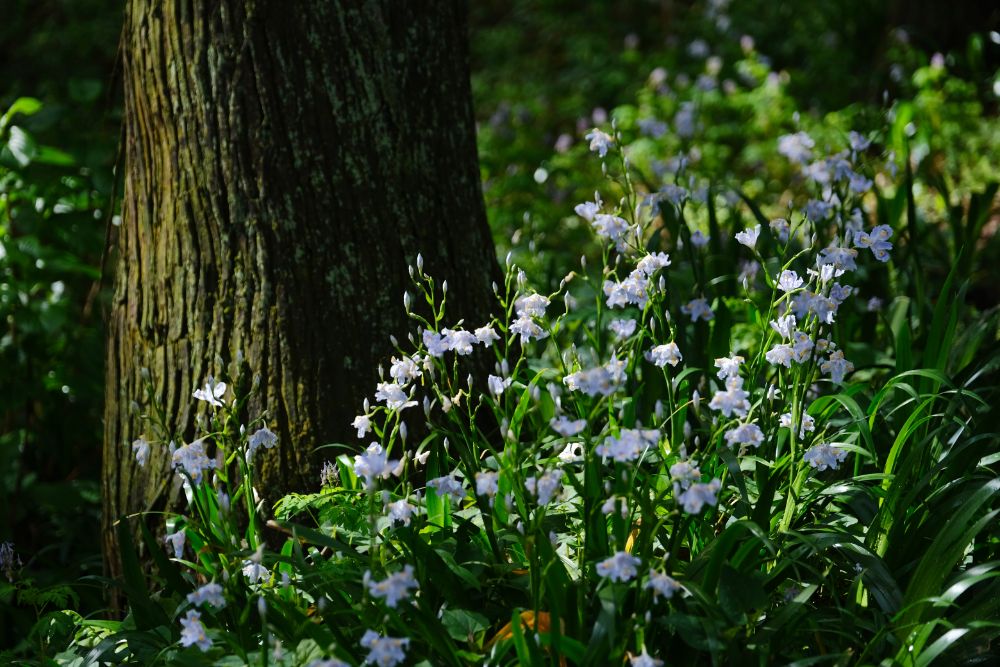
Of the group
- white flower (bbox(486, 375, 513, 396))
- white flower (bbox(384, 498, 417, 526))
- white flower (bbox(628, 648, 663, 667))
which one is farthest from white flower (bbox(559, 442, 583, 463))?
white flower (bbox(628, 648, 663, 667))

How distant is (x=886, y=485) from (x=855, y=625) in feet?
1.45

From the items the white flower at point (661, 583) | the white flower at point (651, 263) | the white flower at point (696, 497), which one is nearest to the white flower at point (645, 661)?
the white flower at point (661, 583)

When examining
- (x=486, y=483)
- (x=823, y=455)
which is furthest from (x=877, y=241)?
(x=486, y=483)

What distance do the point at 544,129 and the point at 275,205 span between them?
455cm

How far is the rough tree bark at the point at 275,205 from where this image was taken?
2299 millimetres

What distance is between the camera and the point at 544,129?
262 inches

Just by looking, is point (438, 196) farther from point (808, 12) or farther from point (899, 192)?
point (808, 12)

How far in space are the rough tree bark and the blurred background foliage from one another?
0.45m

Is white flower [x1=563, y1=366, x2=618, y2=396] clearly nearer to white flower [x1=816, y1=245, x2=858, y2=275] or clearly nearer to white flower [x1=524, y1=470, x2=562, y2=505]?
white flower [x1=524, y1=470, x2=562, y2=505]

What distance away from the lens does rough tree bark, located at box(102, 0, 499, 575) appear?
230cm

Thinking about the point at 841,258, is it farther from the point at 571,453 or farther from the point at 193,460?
the point at 193,460

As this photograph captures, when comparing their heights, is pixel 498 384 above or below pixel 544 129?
below

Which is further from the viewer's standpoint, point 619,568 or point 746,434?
point 746,434

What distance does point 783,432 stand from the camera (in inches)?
79.4
